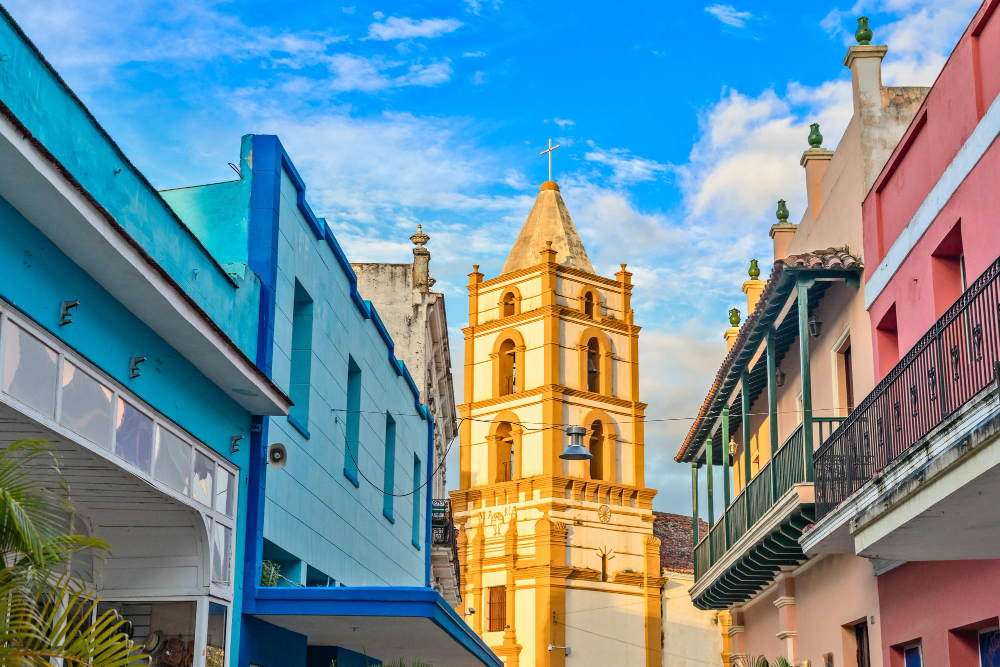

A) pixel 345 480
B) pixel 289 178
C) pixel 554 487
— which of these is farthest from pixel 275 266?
pixel 554 487

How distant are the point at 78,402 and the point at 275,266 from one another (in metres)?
4.71

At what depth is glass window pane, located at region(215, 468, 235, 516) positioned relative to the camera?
1141 centimetres

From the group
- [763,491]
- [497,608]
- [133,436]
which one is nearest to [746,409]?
[763,491]

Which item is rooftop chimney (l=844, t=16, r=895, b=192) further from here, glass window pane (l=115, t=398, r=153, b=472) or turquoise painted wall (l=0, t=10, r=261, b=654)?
glass window pane (l=115, t=398, r=153, b=472)

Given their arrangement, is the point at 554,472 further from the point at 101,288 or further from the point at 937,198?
the point at 101,288

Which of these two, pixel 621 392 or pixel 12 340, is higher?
pixel 621 392

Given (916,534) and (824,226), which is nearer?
(916,534)

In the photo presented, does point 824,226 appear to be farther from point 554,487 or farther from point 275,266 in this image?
point 554,487

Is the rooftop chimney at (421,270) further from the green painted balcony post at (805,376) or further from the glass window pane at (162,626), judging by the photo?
the glass window pane at (162,626)

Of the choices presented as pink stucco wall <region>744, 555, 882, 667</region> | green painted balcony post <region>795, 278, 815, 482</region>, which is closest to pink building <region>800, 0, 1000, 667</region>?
pink stucco wall <region>744, 555, 882, 667</region>

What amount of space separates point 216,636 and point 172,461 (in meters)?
1.99

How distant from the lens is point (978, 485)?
315 inches

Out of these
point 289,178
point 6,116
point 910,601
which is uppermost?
point 289,178

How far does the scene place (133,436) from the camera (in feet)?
31.4
